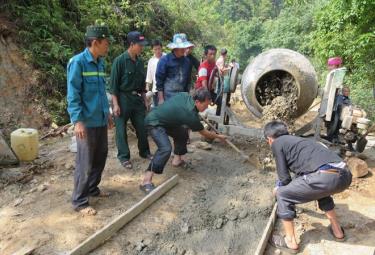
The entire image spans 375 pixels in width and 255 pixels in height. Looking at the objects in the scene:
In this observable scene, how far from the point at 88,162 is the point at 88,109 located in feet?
1.80

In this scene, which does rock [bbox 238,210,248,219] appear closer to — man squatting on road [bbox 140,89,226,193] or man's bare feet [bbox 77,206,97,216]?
man squatting on road [bbox 140,89,226,193]

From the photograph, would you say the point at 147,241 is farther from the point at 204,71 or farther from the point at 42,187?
the point at 204,71

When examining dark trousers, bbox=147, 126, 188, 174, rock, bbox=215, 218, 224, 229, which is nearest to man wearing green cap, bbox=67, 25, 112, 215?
dark trousers, bbox=147, 126, 188, 174

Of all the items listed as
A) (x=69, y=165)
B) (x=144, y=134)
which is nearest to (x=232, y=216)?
(x=144, y=134)

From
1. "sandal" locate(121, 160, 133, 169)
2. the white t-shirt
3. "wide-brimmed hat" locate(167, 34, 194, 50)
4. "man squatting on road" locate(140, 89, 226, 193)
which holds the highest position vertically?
"wide-brimmed hat" locate(167, 34, 194, 50)

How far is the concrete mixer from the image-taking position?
18.2ft

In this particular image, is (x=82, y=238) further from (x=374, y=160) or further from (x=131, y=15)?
(x=131, y=15)

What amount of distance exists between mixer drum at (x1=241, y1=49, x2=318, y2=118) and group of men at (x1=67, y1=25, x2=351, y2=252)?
47.6 inches

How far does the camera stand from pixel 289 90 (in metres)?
5.99

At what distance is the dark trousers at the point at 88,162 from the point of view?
4.01 meters

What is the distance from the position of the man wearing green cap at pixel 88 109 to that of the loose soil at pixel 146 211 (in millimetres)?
349

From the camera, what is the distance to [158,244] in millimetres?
3809

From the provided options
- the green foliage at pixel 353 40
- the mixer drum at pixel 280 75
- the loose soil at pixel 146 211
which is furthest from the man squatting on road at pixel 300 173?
the green foliage at pixel 353 40

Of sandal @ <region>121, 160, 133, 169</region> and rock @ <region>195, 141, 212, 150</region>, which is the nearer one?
sandal @ <region>121, 160, 133, 169</region>
